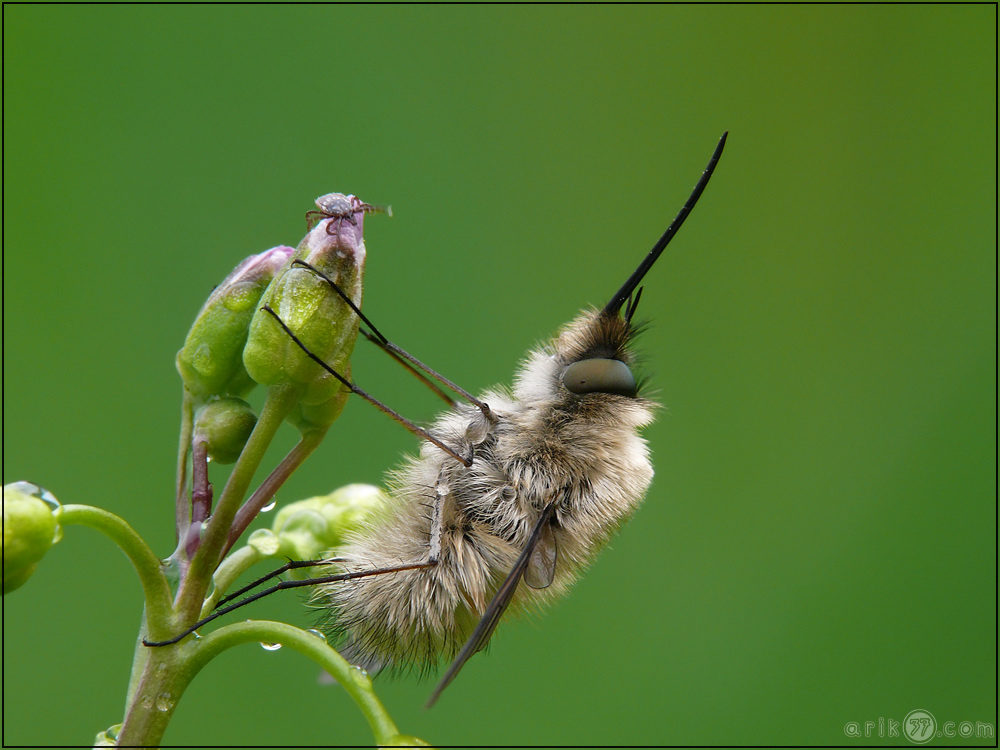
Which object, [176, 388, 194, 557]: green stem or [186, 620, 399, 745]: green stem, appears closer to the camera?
[186, 620, 399, 745]: green stem

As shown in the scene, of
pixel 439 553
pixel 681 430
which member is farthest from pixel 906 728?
pixel 439 553

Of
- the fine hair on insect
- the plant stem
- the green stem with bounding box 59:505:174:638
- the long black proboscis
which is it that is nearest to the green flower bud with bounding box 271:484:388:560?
the fine hair on insect

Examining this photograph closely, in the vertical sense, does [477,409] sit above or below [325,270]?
below

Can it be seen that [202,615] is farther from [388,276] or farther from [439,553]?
[388,276]

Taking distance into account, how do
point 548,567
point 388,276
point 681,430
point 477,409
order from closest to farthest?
1. point 548,567
2. point 477,409
3. point 388,276
4. point 681,430

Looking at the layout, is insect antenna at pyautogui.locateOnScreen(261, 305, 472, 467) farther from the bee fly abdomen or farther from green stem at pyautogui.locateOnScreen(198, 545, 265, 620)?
green stem at pyautogui.locateOnScreen(198, 545, 265, 620)

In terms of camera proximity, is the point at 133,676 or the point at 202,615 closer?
the point at 133,676

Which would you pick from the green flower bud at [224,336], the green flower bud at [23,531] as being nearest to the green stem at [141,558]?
the green flower bud at [23,531]

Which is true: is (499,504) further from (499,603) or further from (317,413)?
(317,413)

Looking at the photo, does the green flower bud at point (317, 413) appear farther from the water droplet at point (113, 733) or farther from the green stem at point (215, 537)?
the water droplet at point (113, 733)
